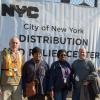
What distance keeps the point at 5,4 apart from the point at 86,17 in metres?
2.39

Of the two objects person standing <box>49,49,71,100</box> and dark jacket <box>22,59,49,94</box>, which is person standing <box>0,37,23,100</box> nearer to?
dark jacket <box>22,59,49,94</box>

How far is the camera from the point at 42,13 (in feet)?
35.9

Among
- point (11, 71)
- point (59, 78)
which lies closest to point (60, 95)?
point (59, 78)

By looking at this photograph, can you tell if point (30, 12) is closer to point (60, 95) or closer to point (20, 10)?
point (20, 10)

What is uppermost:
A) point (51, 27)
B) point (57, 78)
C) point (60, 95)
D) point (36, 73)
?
point (51, 27)

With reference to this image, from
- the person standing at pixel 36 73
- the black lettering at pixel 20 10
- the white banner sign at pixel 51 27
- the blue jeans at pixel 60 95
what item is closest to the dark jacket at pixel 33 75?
the person standing at pixel 36 73

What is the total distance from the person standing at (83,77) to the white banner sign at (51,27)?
2.29 m

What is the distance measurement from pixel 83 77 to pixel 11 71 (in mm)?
1576

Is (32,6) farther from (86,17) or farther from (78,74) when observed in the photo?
(78,74)

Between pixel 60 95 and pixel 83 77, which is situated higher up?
pixel 83 77

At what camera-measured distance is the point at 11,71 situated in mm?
8031

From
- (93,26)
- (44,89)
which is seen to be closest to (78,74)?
(44,89)

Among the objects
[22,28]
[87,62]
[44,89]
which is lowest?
[44,89]

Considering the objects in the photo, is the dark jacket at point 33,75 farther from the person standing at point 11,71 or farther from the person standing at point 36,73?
the person standing at point 11,71
